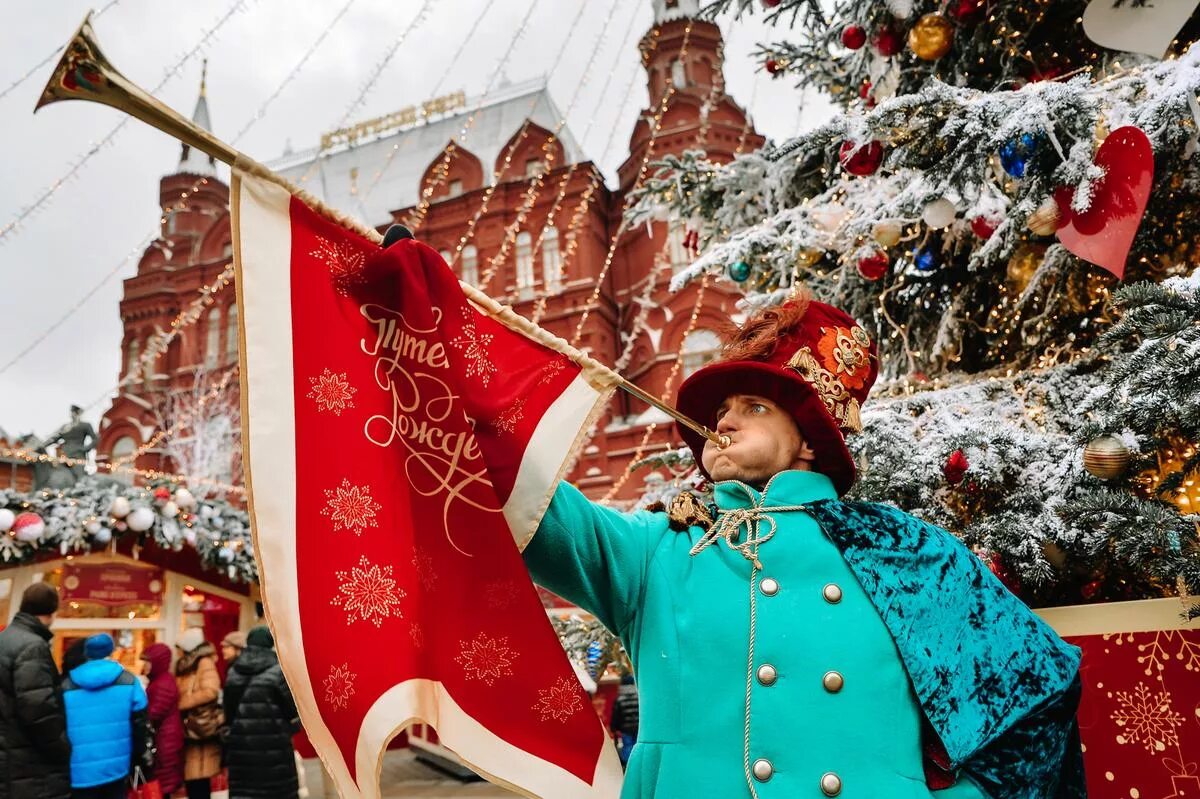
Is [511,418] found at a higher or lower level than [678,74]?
lower

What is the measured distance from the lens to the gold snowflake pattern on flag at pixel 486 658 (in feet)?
5.10

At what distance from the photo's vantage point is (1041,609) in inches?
104

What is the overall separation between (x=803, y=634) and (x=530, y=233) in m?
19.8

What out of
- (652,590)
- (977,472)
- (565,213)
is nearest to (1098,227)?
(977,472)

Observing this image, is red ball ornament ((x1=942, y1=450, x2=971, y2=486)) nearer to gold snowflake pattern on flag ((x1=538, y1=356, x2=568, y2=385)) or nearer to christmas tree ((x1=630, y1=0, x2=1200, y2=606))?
christmas tree ((x1=630, y1=0, x2=1200, y2=606))

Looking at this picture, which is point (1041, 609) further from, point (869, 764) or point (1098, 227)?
point (869, 764)

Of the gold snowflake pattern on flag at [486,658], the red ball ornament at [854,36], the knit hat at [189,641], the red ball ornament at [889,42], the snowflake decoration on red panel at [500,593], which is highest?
the red ball ornament at [854,36]

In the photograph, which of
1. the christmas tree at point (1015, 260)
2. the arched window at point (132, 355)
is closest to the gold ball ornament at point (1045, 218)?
the christmas tree at point (1015, 260)

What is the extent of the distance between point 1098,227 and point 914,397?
3.06 feet

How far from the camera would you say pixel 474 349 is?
173 cm

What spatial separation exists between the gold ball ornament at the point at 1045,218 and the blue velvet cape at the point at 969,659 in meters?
1.39

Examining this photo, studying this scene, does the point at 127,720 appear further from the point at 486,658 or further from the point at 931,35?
the point at 931,35

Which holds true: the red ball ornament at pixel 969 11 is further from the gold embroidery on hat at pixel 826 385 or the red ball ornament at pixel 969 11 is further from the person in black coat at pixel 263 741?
the person in black coat at pixel 263 741

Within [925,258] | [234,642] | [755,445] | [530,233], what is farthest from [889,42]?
[530,233]
